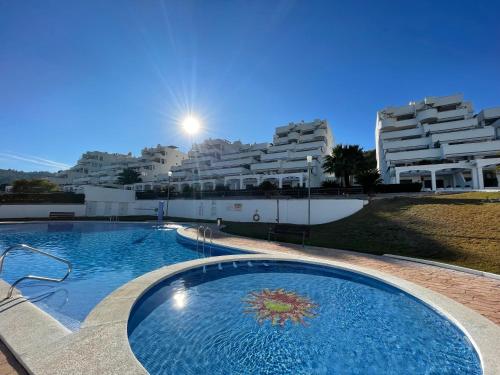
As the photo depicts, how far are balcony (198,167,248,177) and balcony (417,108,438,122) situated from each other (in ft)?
110

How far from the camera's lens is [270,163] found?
147 ft

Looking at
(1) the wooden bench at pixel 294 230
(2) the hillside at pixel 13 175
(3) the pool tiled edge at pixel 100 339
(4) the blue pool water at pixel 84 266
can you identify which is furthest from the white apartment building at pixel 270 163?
(2) the hillside at pixel 13 175

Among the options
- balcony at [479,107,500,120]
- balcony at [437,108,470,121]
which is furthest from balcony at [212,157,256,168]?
balcony at [479,107,500,120]

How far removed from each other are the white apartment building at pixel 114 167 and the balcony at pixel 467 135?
196 feet

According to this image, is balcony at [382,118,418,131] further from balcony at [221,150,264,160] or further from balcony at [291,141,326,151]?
balcony at [221,150,264,160]

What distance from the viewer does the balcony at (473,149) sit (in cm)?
2938

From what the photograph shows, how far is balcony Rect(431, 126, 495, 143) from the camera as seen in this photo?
32.5m

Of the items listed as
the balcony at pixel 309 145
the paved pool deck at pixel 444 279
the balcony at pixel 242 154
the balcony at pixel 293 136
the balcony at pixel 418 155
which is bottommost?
the paved pool deck at pixel 444 279

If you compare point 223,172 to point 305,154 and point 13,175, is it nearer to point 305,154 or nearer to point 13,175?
point 305,154

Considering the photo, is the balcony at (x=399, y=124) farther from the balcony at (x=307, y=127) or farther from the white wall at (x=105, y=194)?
the white wall at (x=105, y=194)

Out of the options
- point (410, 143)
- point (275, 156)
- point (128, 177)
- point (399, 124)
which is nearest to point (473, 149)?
point (410, 143)

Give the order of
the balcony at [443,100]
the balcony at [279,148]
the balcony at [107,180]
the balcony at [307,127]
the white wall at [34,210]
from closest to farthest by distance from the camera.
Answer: the white wall at [34,210] < the balcony at [443,100] < the balcony at [279,148] < the balcony at [307,127] < the balcony at [107,180]

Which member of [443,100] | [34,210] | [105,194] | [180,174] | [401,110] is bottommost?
[34,210]

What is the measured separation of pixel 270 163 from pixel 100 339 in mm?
42594
